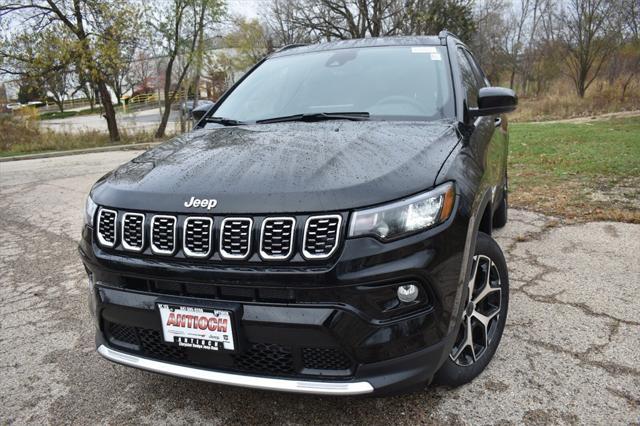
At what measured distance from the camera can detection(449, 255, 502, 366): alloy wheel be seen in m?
2.19

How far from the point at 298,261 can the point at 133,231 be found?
2.31 feet

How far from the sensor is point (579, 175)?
21.9ft

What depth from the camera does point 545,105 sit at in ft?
69.8

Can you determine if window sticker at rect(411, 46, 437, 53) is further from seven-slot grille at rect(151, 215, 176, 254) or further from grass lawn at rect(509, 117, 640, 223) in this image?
grass lawn at rect(509, 117, 640, 223)

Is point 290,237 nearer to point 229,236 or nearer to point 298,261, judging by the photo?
point 298,261

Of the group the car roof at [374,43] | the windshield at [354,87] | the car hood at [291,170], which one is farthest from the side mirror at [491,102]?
the car roof at [374,43]

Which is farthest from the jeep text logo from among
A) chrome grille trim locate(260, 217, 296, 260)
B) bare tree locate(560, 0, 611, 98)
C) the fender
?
bare tree locate(560, 0, 611, 98)

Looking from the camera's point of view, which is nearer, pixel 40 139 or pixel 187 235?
pixel 187 235

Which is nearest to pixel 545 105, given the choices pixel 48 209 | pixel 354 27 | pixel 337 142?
pixel 354 27

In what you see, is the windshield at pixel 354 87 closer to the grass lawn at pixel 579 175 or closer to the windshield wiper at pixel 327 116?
the windshield wiper at pixel 327 116

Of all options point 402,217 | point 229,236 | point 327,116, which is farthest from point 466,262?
point 327,116

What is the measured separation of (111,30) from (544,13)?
32299 mm

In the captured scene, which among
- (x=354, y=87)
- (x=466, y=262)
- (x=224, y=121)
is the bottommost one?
(x=466, y=262)

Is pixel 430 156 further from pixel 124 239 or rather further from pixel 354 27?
pixel 354 27
